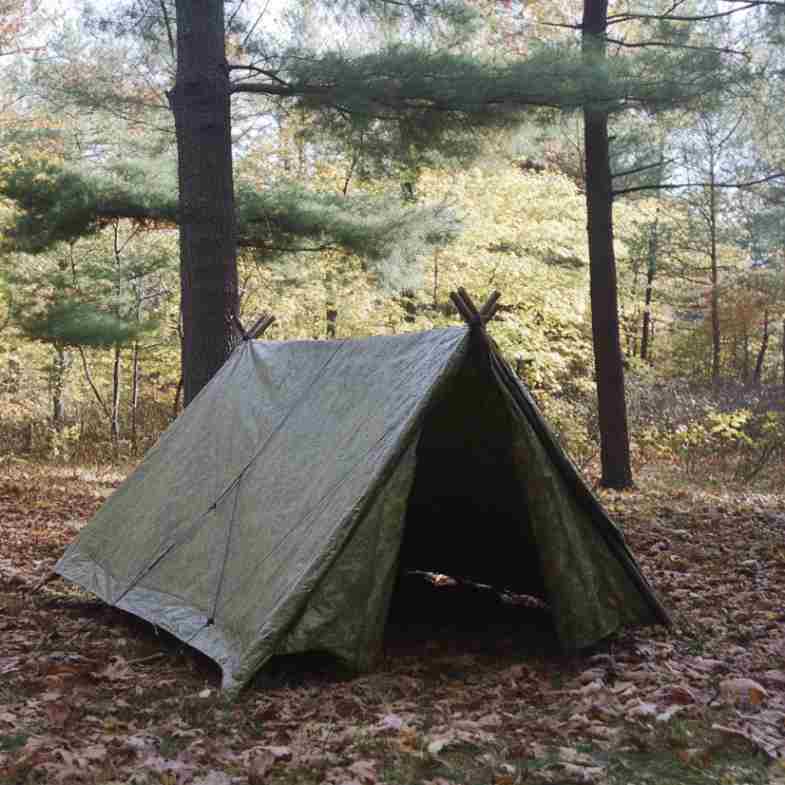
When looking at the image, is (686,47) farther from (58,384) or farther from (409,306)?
(58,384)

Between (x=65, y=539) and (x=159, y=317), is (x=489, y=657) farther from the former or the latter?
(x=159, y=317)

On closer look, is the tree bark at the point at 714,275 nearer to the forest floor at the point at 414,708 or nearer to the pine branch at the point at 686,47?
the pine branch at the point at 686,47

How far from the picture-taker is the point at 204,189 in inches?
308

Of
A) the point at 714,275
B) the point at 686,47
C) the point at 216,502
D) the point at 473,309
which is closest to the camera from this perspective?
the point at 473,309

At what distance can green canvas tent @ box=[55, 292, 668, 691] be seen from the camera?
161 inches

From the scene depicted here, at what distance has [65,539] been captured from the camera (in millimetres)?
7504

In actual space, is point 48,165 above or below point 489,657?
above

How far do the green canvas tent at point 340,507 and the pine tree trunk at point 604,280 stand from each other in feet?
14.0

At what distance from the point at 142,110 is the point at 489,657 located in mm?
8047

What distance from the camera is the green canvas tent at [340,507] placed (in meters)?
4.09

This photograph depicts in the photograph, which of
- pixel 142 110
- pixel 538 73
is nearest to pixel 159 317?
pixel 142 110

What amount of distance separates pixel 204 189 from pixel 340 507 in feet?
14.7

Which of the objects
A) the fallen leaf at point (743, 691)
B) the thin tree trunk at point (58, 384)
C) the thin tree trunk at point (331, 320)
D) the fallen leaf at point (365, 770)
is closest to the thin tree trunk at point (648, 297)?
the thin tree trunk at point (331, 320)

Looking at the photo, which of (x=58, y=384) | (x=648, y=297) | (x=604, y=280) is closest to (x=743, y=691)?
(x=604, y=280)
